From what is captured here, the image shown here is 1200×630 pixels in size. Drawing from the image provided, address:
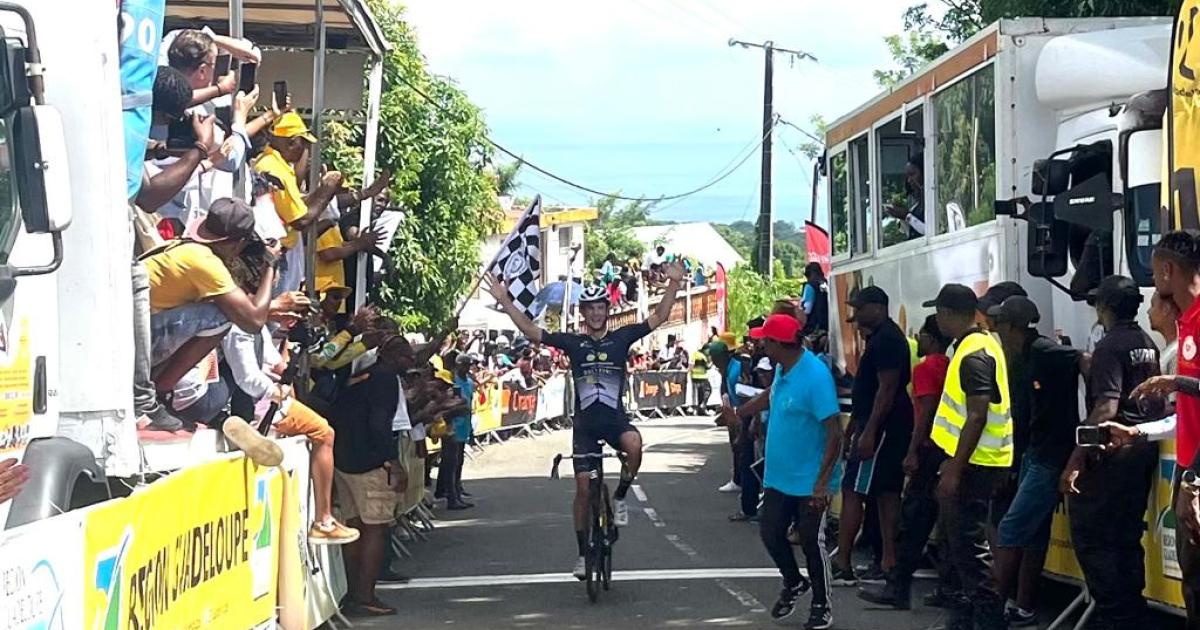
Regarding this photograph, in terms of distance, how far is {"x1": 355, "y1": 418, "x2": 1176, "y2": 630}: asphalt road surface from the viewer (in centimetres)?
1103

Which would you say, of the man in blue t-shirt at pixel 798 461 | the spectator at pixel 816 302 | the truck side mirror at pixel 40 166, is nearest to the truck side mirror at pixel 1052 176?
the man in blue t-shirt at pixel 798 461

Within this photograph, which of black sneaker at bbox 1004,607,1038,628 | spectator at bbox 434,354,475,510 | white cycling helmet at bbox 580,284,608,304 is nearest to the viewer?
black sneaker at bbox 1004,607,1038,628

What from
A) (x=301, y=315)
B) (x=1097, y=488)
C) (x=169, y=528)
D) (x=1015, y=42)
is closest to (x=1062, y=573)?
(x=1097, y=488)

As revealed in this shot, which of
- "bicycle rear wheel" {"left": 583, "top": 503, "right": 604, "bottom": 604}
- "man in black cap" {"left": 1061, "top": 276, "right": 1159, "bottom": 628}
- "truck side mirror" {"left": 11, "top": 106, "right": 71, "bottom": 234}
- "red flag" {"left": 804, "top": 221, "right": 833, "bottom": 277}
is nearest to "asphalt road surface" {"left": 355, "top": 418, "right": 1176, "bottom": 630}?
"bicycle rear wheel" {"left": 583, "top": 503, "right": 604, "bottom": 604}

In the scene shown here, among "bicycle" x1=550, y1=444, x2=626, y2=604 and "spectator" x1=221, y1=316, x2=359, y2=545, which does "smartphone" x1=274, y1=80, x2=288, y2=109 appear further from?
"bicycle" x1=550, y1=444, x2=626, y2=604

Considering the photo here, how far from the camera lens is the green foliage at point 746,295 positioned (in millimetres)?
54237

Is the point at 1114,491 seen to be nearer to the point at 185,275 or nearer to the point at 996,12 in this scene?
the point at 185,275

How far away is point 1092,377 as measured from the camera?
8.80 m

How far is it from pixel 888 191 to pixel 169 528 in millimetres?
9669

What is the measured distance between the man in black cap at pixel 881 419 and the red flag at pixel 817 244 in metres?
6.40

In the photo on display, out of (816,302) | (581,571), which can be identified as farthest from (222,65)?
(816,302)

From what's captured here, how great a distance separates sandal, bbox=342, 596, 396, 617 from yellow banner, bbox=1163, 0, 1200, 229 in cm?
586

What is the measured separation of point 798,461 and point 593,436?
1.92 m

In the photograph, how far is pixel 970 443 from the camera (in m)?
9.50
